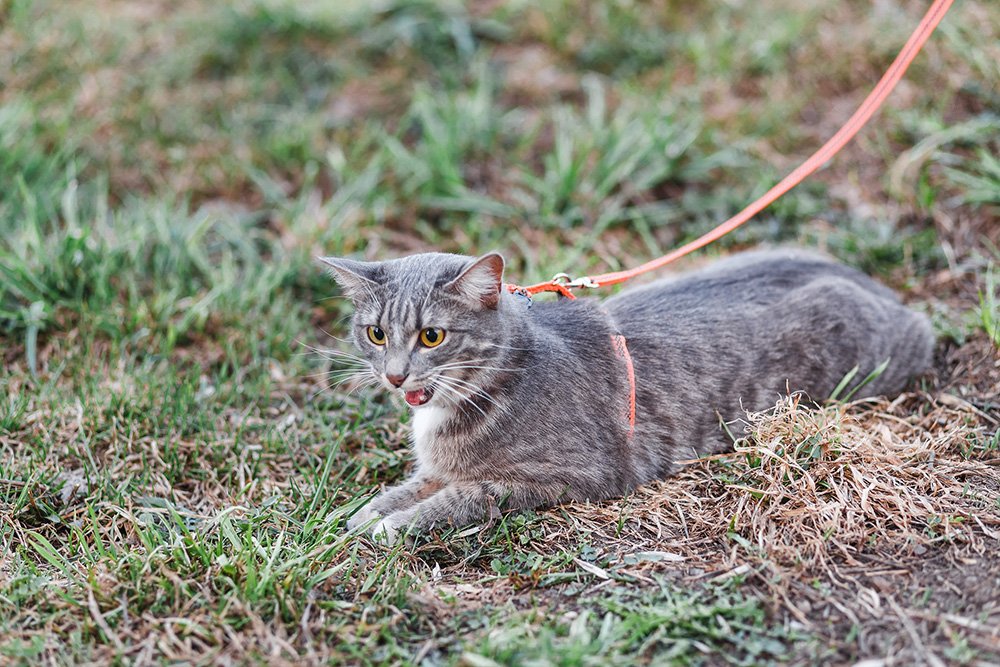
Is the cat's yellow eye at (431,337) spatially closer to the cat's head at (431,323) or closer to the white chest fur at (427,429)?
the cat's head at (431,323)

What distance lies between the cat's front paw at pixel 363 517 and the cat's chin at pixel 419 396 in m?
0.43

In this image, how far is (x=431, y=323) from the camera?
10.2ft

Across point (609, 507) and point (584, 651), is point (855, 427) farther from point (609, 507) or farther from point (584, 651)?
point (584, 651)

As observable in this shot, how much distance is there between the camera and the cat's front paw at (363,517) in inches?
128

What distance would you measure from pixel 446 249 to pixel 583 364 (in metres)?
1.89

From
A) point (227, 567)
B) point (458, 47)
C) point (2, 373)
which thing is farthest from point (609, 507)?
point (458, 47)

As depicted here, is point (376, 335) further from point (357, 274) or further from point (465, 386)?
point (465, 386)

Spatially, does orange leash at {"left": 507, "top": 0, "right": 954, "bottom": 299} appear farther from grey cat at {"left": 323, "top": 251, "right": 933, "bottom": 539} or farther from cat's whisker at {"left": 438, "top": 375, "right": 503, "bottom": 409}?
cat's whisker at {"left": 438, "top": 375, "right": 503, "bottom": 409}

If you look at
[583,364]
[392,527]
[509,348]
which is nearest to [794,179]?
[583,364]

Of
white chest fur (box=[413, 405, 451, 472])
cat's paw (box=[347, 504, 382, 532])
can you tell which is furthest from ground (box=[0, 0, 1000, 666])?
white chest fur (box=[413, 405, 451, 472])

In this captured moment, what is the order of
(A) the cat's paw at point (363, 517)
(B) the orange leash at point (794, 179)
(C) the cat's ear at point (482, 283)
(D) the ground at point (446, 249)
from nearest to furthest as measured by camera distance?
1. (D) the ground at point (446, 249)
2. (C) the cat's ear at point (482, 283)
3. (A) the cat's paw at point (363, 517)
4. (B) the orange leash at point (794, 179)

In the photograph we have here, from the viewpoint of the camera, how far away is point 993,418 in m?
3.69

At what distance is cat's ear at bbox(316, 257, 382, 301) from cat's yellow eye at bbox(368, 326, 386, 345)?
0.12 m

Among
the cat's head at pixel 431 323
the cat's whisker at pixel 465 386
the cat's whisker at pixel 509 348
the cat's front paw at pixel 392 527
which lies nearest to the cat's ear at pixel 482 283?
the cat's head at pixel 431 323
